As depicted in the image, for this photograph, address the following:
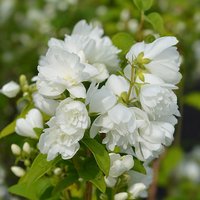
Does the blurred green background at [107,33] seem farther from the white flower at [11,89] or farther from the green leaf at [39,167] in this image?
the green leaf at [39,167]

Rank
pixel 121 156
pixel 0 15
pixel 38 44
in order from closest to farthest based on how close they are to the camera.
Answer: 1. pixel 121 156
2. pixel 38 44
3. pixel 0 15

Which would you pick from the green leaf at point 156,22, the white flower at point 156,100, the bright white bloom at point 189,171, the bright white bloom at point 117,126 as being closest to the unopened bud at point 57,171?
the bright white bloom at point 117,126

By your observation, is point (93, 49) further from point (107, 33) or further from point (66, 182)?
point (107, 33)

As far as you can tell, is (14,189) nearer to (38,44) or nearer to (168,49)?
(168,49)

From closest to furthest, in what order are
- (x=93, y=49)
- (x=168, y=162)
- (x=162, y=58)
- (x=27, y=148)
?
(x=162, y=58)
(x=93, y=49)
(x=27, y=148)
(x=168, y=162)

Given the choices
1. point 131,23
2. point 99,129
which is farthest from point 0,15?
point 99,129

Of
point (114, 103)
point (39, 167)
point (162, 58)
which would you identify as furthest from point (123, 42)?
point (39, 167)
